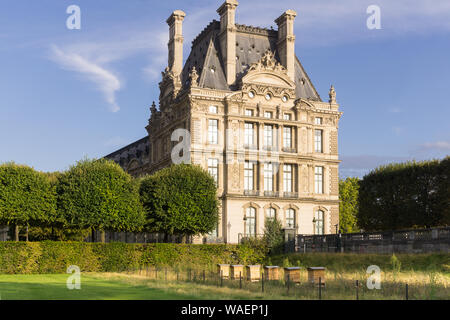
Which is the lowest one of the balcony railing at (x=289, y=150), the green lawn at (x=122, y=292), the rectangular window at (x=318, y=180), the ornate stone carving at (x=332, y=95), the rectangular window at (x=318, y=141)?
the green lawn at (x=122, y=292)

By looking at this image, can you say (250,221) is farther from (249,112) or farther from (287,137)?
(249,112)

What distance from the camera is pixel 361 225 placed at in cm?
6297

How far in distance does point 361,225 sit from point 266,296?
4291cm

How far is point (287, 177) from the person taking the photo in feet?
203

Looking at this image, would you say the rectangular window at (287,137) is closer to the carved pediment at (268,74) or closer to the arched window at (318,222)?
the carved pediment at (268,74)

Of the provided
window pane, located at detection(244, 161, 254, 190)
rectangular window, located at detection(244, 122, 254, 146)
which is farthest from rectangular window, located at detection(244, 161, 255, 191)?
rectangular window, located at detection(244, 122, 254, 146)

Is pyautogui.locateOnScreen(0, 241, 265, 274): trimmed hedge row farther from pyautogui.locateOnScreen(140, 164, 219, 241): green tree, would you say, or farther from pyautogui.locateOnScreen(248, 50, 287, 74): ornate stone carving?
pyautogui.locateOnScreen(248, 50, 287, 74): ornate stone carving

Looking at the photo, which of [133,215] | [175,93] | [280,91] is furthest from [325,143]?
[133,215]

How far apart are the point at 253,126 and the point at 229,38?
9038mm

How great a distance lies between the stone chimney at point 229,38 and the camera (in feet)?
204

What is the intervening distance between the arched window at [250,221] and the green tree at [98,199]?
43.2 ft

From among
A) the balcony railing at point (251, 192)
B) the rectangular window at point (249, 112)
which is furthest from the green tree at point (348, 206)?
the rectangular window at point (249, 112)

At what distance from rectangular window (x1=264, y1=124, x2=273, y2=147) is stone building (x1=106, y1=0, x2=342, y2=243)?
9 cm
